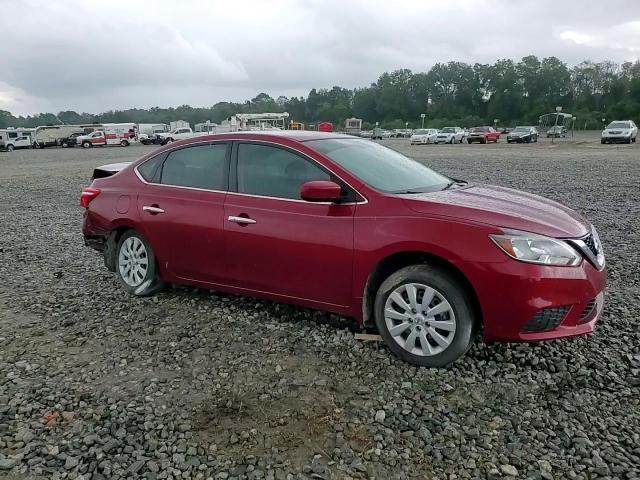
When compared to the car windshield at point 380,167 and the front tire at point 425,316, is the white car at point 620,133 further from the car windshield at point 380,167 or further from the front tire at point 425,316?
the front tire at point 425,316

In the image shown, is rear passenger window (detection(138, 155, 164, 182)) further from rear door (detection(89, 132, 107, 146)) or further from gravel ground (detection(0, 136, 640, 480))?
rear door (detection(89, 132, 107, 146))

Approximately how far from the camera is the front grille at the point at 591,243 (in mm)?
3557

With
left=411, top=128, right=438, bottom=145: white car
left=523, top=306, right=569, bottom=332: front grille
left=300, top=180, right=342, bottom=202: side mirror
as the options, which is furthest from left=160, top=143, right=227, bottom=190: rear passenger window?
left=411, top=128, right=438, bottom=145: white car

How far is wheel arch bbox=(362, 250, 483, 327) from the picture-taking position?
135 inches

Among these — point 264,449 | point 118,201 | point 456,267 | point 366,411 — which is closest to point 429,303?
point 456,267

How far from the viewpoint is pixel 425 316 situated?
11.4 feet

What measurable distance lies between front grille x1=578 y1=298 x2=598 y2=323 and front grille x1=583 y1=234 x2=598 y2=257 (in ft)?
1.17

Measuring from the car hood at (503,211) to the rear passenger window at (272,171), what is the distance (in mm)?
839

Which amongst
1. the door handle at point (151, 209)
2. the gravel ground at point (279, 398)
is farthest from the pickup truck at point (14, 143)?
the door handle at point (151, 209)

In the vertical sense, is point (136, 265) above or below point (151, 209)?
below

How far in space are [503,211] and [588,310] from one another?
862 mm

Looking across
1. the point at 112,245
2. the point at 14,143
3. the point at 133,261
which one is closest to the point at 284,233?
the point at 133,261

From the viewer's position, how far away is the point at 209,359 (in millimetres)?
3717

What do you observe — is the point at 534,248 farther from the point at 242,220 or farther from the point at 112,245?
the point at 112,245
